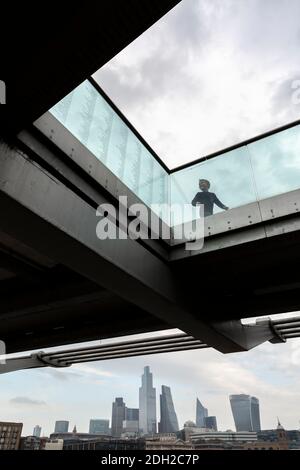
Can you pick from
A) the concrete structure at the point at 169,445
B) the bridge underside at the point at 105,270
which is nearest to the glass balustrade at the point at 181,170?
the bridge underside at the point at 105,270

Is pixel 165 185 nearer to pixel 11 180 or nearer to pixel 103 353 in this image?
pixel 11 180

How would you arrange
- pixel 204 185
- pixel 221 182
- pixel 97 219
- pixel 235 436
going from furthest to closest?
pixel 235 436
pixel 204 185
pixel 221 182
pixel 97 219

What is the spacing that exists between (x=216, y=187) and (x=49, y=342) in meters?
7.82

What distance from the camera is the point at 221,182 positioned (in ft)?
21.4

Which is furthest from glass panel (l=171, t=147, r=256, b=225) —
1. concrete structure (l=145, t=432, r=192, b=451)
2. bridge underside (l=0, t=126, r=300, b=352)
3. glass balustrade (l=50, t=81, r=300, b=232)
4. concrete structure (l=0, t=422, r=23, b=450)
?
concrete structure (l=0, t=422, r=23, b=450)

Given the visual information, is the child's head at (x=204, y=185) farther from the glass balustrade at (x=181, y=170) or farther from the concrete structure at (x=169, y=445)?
the concrete structure at (x=169, y=445)

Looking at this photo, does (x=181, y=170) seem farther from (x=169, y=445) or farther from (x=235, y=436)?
(x=235, y=436)

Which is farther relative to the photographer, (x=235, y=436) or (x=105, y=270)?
(x=235, y=436)

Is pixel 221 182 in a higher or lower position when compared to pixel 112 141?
lower

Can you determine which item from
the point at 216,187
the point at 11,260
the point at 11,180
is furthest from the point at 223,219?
the point at 11,260

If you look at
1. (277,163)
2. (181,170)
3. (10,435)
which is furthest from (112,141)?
(10,435)

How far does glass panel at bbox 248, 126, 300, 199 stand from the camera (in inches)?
226

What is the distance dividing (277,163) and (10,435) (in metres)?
61.5

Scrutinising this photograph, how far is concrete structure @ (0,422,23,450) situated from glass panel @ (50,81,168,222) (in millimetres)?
54661
